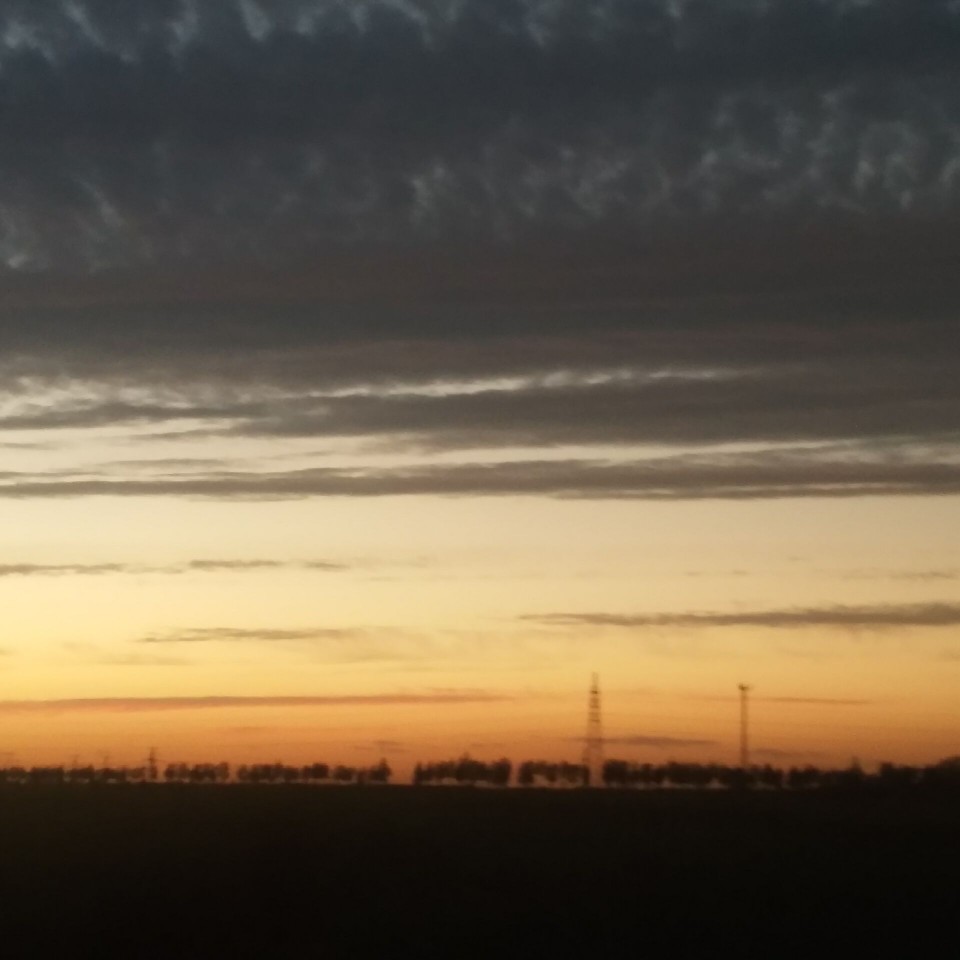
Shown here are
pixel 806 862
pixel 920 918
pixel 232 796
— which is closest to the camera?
pixel 920 918

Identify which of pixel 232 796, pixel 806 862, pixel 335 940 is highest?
pixel 232 796

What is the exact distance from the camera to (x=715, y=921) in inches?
1560

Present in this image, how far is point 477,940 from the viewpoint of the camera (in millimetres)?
37281

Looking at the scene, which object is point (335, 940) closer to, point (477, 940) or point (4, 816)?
point (477, 940)

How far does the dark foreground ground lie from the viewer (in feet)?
122

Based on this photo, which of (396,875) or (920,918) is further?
(396,875)

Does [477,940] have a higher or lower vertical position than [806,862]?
lower

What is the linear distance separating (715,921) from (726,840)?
2174 centimetres

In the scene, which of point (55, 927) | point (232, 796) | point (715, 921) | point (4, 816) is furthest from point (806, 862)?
point (232, 796)

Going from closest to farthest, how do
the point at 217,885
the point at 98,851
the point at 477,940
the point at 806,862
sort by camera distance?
the point at 477,940, the point at 217,885, the point at 806,862, the point at 98,851

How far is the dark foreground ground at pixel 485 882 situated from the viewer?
3731cm

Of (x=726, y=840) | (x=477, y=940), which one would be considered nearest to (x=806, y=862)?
(x=726, y=840)

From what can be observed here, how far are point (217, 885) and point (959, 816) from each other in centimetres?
3676

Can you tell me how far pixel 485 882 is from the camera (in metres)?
48.4
